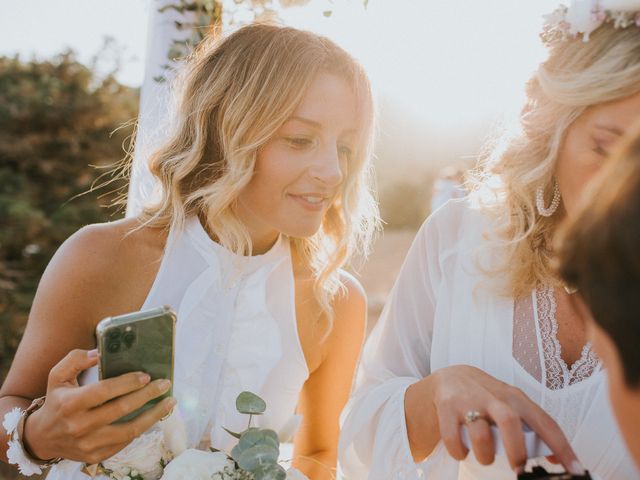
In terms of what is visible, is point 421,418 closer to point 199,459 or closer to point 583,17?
point 199,459

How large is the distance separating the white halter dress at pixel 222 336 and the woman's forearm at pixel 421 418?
59 cm

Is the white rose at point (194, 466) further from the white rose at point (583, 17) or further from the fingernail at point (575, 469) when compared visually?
the white rose at point (583, 17)

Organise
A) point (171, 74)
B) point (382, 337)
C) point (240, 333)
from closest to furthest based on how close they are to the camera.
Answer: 1. point (382, 337)
2. point (240, 333)
3. point (171, 74)

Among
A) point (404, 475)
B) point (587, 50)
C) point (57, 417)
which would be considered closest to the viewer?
point (57, 417)

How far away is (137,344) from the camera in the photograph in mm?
1435

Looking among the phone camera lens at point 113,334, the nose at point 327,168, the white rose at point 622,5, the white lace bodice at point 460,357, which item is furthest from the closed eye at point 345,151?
the phone camera lens at point 113,334

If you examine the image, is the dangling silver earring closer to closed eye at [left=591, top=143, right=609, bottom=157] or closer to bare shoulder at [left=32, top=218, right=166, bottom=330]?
closed eye at [left=591, top=143, right=609, bottom=157]

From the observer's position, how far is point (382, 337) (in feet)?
7.07

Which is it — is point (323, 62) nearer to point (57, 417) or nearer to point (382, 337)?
point (382, 337)

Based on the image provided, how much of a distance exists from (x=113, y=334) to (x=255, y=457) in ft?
1.35

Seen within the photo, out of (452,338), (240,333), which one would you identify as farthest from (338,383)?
(452,338)

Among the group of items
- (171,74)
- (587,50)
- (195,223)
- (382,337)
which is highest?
(587,50)

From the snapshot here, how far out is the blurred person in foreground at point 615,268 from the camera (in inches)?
30.5

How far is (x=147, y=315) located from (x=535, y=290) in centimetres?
121
